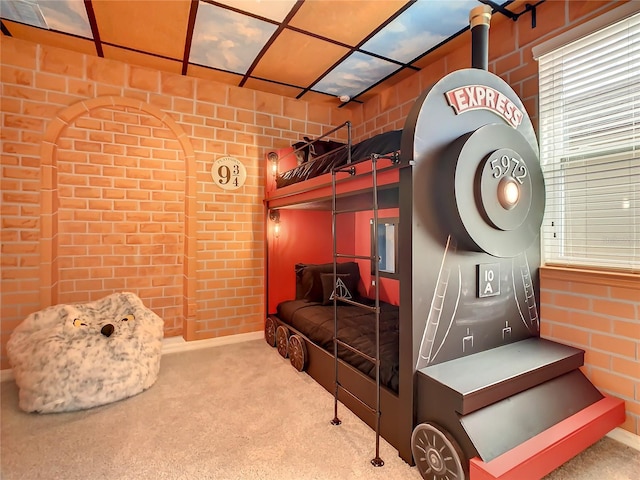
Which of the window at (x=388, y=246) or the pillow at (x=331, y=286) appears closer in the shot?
the window at (x=388, y=246)

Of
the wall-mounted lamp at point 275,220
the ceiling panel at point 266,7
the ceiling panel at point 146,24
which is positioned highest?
the ceiling panel at point 146,24

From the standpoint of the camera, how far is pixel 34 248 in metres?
2.99

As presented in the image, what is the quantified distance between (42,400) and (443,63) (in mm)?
4340

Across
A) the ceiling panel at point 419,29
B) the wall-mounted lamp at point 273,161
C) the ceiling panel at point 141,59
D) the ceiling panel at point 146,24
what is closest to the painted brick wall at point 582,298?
the ceiling panel at point 419,29

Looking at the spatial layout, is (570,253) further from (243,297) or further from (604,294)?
(243,297)

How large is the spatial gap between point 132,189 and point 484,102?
3356mm

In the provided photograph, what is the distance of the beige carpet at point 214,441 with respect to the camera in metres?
1.75

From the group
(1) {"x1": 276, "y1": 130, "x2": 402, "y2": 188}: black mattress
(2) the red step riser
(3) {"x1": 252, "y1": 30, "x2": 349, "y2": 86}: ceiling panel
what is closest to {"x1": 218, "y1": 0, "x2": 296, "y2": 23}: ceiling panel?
(3) {"x1": 252, "y1": 30, "x2": 349, "y2": 86}: ceiling panel

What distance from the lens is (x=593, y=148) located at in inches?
83.5

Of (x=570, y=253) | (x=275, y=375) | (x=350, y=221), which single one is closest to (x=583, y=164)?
(x=570, y=253)

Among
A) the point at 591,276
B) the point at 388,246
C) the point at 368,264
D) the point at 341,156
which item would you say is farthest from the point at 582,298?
the point at 368,264

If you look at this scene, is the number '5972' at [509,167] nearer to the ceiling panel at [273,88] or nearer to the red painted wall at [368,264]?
the red painted wall at [368,264]

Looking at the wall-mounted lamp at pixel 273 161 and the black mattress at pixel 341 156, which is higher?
the wall-mounted lamp at pixel 273 161

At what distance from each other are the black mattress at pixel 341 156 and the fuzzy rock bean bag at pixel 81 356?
6.50 ft
